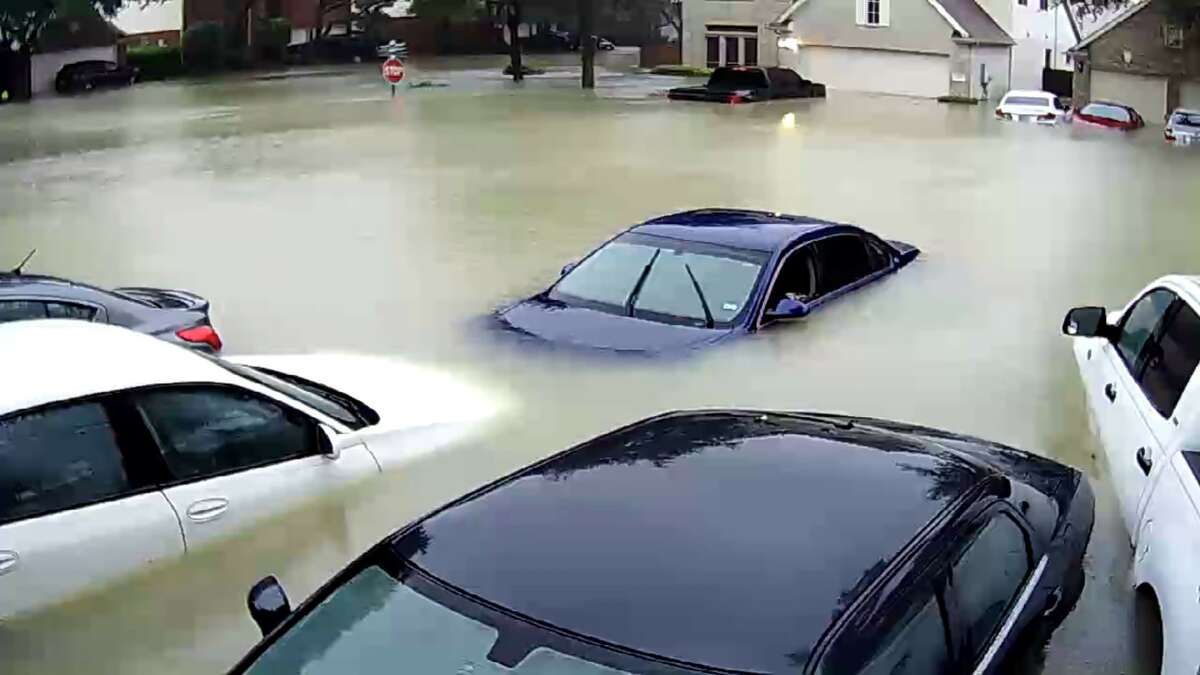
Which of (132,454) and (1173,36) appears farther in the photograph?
(1173,36)

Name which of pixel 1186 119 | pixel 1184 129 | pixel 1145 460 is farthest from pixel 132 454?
pixel 1186 119

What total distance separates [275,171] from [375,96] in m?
18.7

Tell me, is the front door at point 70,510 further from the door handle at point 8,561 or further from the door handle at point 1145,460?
the door handle at point 1145,460

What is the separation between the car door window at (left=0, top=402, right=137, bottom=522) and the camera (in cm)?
522

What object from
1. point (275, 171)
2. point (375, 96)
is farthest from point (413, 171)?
point (375, 96)

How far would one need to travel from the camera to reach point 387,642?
360 centimetres

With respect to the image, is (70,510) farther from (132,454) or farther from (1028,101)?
(1028,101)

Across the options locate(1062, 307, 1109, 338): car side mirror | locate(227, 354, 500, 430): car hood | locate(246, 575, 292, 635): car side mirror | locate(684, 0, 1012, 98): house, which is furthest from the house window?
locate(246, 575, 292, 635): car side mirror

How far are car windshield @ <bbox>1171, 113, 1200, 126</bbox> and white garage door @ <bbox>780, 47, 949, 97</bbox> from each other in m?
13.3

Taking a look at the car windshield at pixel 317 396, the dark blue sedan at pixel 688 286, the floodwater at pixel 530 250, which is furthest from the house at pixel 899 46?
the car windshield at pixel 317 396

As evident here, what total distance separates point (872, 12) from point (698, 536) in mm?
48190

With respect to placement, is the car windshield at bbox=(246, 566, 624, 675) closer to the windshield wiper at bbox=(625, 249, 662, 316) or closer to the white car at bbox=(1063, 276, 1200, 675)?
the white car at bbox=(1063, 276, 1200, 675)

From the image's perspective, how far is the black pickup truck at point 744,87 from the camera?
43.3 meters

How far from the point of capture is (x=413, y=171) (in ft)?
81.5
